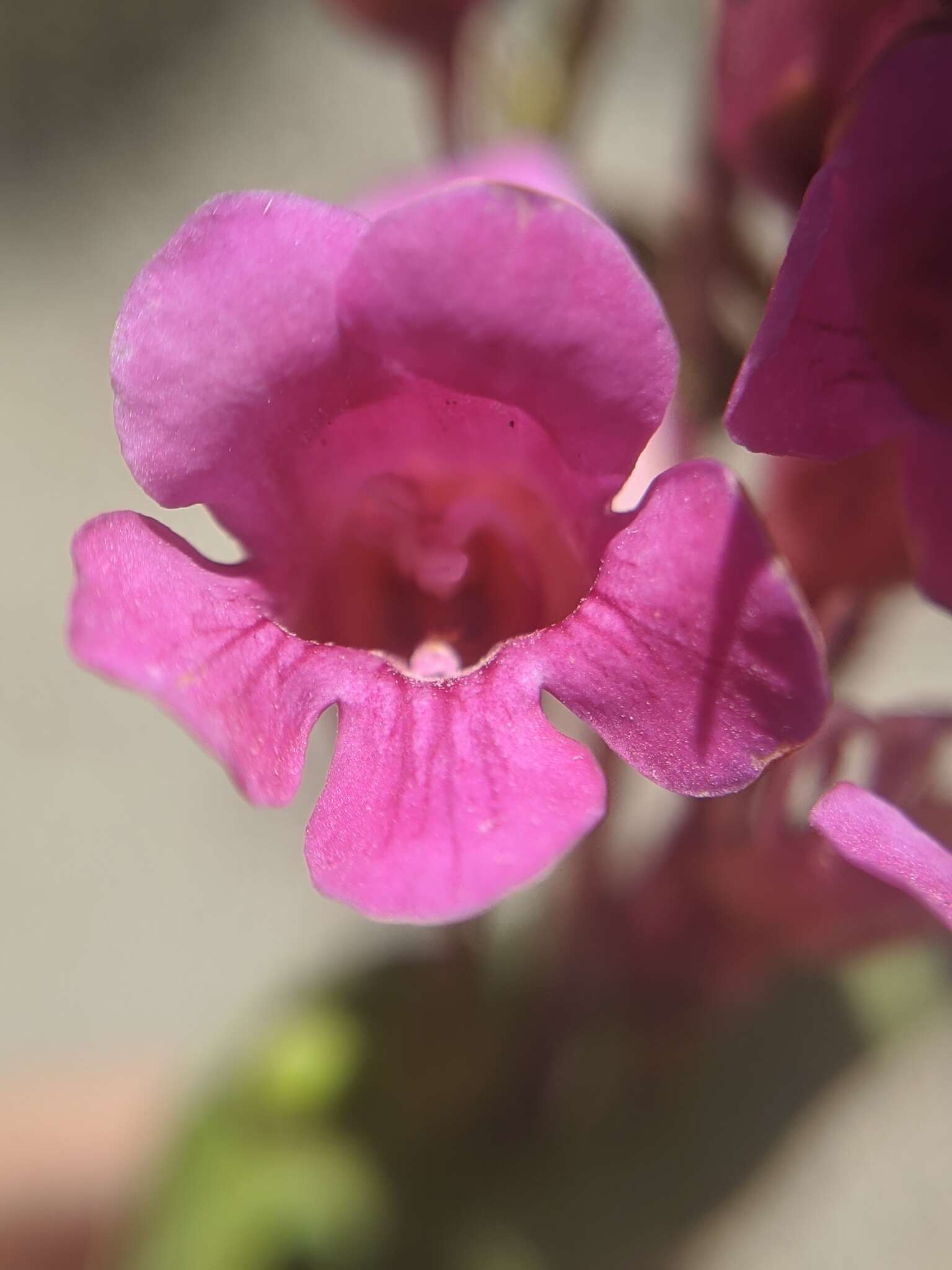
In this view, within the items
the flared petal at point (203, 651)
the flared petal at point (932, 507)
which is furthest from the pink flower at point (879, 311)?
Result: the flared petal at point (203, 651)

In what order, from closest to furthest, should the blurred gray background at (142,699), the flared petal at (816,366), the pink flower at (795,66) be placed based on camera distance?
the flared petal at (816,366), the pink flower at (795,66), the blurred gray background at (142,699)

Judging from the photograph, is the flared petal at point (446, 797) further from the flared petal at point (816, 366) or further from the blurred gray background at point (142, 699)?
the blurred gray background at point (142, 699)

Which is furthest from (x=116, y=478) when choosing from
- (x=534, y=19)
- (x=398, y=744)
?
(x=398, y=744)

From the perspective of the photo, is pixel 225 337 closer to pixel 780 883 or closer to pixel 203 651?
pixel 203 651

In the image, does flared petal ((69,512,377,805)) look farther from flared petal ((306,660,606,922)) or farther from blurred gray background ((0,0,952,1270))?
blurred gray background ((0,0,952,1270))

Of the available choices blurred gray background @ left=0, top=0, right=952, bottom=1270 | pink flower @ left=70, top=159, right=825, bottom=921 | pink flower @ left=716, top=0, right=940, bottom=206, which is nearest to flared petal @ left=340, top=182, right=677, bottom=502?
pink flower @ left=70, top=159, right=825, bottom=921

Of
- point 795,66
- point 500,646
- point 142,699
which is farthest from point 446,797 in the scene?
point 142,699
